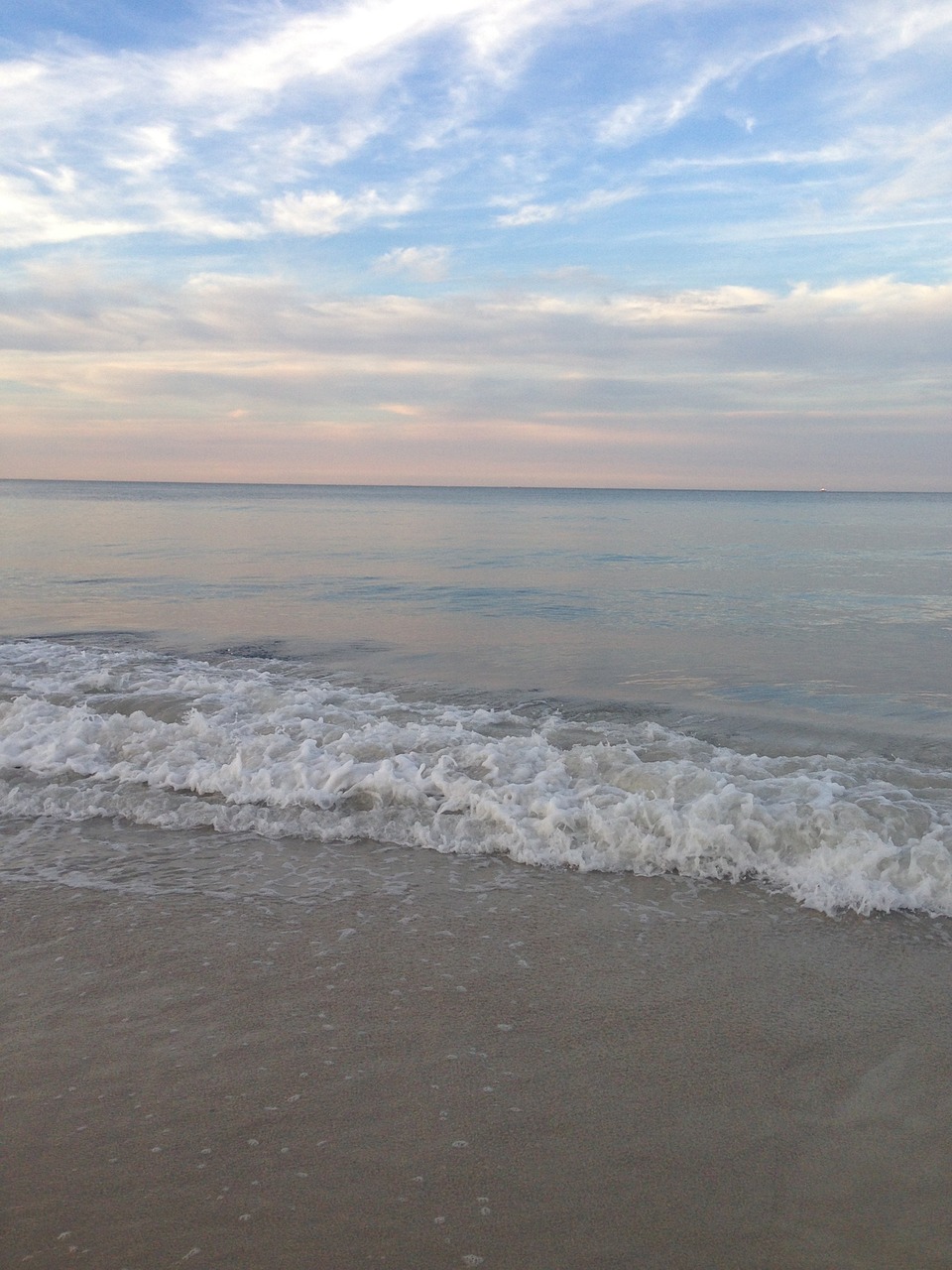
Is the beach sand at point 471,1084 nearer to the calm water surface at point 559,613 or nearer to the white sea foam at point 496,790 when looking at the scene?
the white sea foam at point 496,790

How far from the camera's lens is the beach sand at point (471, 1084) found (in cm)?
295

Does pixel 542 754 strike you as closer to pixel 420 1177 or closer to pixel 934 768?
pixel 934 768

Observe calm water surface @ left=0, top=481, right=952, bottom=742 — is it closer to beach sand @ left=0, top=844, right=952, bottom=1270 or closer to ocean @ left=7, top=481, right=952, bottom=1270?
ocean @ left=7, top=481, right=952, bottom=1270

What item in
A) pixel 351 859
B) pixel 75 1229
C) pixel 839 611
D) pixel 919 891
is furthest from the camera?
pixel 839 611

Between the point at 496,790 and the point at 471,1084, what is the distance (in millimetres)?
3480

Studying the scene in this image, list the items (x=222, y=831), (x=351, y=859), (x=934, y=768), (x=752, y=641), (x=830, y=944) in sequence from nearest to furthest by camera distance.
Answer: (x=830, y=944)
(x=351, y=859)
(x=222, y=831)
(x=934, y=768)
(x=752, y=641)

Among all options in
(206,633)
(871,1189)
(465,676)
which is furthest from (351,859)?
(206,633)

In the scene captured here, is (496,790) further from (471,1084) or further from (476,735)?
(471,1084)

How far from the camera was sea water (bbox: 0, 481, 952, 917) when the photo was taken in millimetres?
Result: 6191

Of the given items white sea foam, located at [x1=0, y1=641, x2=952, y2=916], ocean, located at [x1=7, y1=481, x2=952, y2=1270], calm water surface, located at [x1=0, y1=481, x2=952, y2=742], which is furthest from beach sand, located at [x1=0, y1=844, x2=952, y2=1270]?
calm water surface, located at [x1=0, y1=481, x2=952, y2=742]

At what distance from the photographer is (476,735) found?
339 inches

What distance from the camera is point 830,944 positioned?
16.3ft

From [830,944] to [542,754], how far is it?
338 cm

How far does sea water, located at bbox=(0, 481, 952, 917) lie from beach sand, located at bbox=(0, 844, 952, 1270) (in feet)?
2.59
